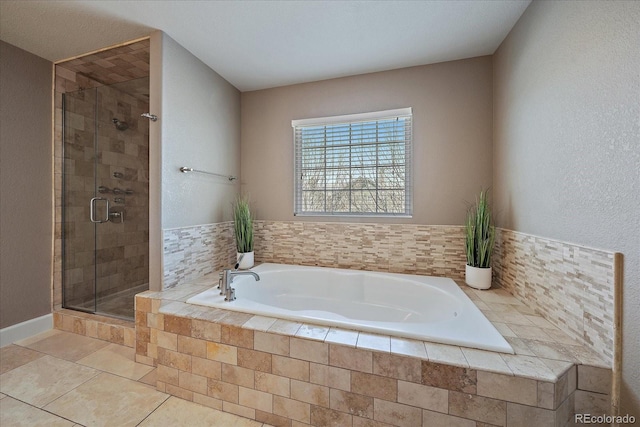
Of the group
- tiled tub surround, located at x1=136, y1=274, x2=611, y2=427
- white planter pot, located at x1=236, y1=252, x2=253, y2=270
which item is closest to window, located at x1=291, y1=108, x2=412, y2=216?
white planter pot, located at x1=236, y1=252, x2=253, y2=270

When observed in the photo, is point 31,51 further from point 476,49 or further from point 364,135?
point 476,49

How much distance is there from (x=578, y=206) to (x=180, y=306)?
2.14 m

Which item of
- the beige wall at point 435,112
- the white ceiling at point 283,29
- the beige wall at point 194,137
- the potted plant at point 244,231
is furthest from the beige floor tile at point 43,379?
the white ceiling at point 283,29

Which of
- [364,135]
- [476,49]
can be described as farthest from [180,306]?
[476,49]

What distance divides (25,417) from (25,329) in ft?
3.47

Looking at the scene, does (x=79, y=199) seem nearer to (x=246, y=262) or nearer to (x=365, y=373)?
(x=246, y=262)

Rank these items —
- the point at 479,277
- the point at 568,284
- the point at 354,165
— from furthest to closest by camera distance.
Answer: the point at 354,165
the point at 479,277
the point at 568,284

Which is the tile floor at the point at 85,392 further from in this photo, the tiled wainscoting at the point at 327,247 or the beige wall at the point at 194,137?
the beige wall at the point at 194,137

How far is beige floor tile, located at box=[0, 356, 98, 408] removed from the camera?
1.33 meters

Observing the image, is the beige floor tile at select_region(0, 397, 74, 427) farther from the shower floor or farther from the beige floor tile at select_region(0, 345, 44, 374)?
the shower floor

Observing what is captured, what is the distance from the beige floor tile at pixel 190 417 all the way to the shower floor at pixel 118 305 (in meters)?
0.97

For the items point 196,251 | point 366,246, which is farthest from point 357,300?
point 196,251

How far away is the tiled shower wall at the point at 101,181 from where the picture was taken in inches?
82.0

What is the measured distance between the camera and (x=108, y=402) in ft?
4.25
